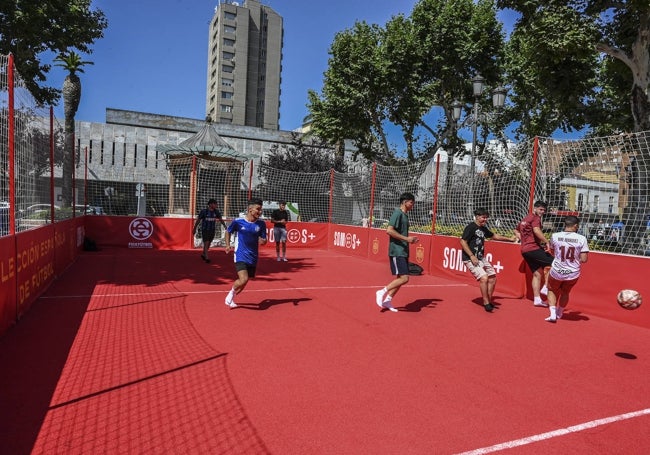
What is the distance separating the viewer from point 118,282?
924cm

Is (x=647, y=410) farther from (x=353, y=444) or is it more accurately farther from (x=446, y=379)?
(x=353, y=444)

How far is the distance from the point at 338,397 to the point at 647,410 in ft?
8.78

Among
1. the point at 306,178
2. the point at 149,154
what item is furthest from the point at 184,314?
the point at 149,154

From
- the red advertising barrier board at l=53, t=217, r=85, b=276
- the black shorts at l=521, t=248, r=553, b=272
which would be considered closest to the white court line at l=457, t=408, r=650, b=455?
the black shorts at l=521, t=248, r=553, b=272

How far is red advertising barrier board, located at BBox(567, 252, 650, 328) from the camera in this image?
279 inches

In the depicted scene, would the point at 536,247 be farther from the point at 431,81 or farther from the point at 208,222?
the point at 431,81

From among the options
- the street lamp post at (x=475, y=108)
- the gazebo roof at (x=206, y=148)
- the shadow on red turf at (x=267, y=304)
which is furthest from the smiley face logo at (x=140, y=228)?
the street lamp post at (x=475, y=108)

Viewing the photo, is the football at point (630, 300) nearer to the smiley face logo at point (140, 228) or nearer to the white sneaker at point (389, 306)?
the white sneaker at point (389, 306)

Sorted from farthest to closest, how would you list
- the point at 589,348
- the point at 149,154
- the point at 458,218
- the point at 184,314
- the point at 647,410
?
the point at 149,154, the point at 458,218, the point at 184,314, the point at 589,348, the point at 647,410

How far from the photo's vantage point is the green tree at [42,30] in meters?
16.3

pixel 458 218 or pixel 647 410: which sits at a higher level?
pixel 458 218

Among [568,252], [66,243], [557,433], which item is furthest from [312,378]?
[66,243]

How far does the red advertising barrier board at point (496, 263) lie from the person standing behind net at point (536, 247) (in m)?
0.83

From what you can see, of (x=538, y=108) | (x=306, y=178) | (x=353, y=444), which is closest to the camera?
(x=353, y=444)
